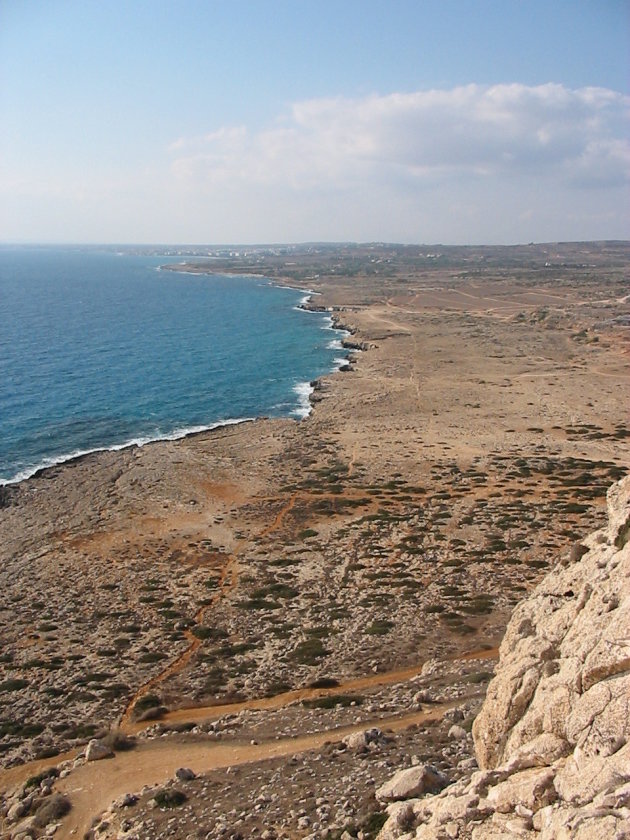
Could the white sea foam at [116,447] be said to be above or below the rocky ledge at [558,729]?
below

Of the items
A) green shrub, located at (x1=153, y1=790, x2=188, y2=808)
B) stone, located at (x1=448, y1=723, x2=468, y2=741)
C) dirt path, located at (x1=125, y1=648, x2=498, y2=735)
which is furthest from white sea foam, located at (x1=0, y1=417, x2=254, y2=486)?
stone, located at (x1=448, y1=723, x2=468, y2=741)

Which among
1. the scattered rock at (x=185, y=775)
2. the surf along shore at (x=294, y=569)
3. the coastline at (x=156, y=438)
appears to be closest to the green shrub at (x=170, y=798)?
the surf along shore at (x=294, y=569)

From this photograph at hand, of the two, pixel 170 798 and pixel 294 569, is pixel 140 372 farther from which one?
pixel 170 798

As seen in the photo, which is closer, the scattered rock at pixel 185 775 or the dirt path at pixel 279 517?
the scattered rock at pixel 185 775

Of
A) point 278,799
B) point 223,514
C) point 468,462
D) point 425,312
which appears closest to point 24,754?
point 278,799

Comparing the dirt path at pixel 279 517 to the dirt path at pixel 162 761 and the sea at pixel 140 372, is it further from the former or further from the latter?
the sea at pixel 140 372

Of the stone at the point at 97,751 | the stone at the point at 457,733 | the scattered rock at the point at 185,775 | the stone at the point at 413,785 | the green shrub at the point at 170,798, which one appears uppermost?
the stone at the point at 413,785
